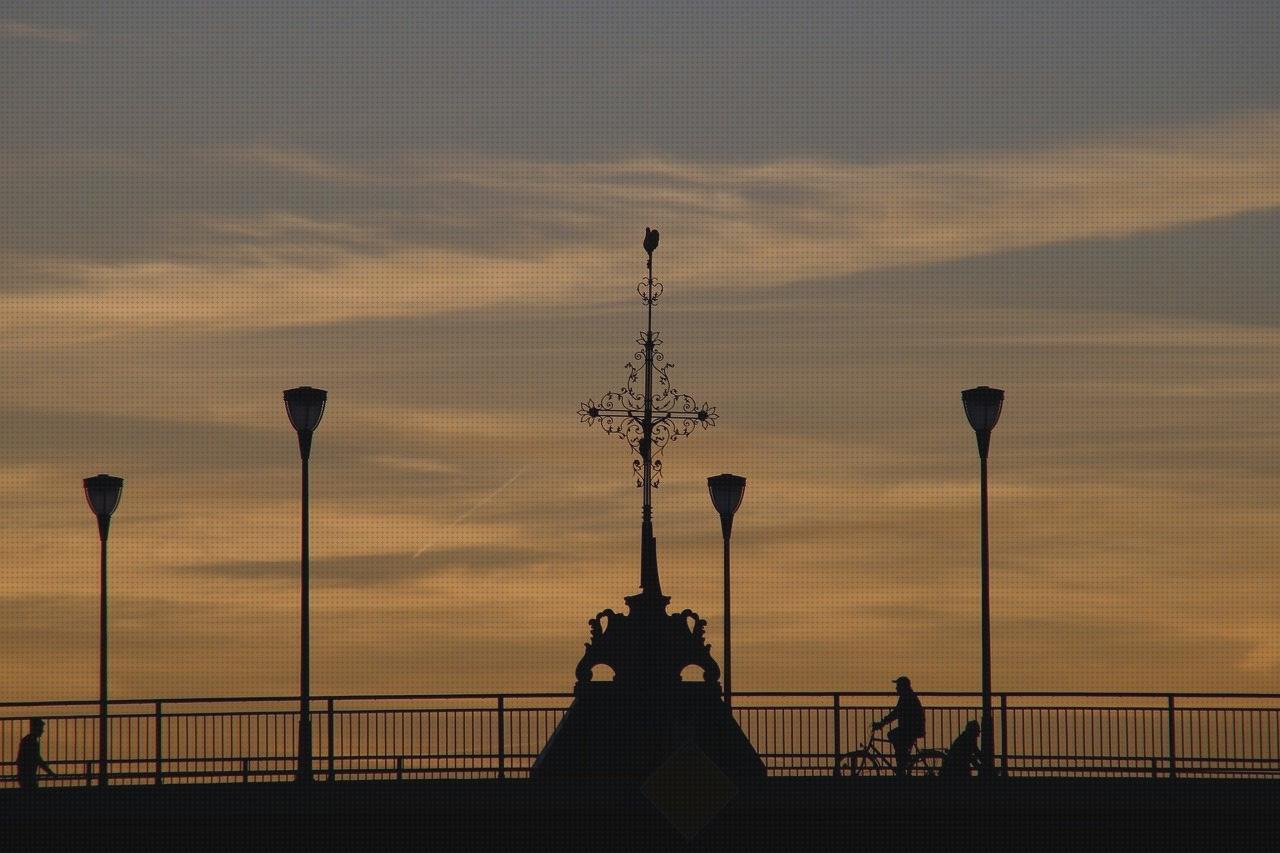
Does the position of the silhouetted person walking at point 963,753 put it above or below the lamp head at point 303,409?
below

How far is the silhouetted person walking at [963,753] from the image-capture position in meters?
36.0

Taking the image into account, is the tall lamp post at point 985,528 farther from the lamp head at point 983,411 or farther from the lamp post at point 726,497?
the lamp post at point 726,497

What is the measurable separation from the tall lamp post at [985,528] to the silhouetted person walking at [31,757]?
12893mm

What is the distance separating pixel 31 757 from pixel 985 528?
1360cm

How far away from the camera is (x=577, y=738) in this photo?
40.1 m

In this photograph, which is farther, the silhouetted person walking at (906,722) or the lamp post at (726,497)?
the lamp post at (726,497)

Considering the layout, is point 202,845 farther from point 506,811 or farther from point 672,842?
point 672,842

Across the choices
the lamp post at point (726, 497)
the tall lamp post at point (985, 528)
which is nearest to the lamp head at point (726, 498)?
the lamp post at point (726, 497)

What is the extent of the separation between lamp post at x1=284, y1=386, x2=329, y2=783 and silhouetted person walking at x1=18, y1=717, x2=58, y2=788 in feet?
11.7

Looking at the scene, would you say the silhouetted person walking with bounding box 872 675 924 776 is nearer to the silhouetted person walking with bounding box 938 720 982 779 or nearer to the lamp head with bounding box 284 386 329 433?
the silhouetted person walking with bounding box 938 720 982 779

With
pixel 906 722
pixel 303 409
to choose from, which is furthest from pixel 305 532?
pixel 906 722

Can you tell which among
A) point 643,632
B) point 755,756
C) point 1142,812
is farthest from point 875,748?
point 643,632

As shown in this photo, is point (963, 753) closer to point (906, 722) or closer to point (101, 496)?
point (906, 722)

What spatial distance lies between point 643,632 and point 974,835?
11.6 m
